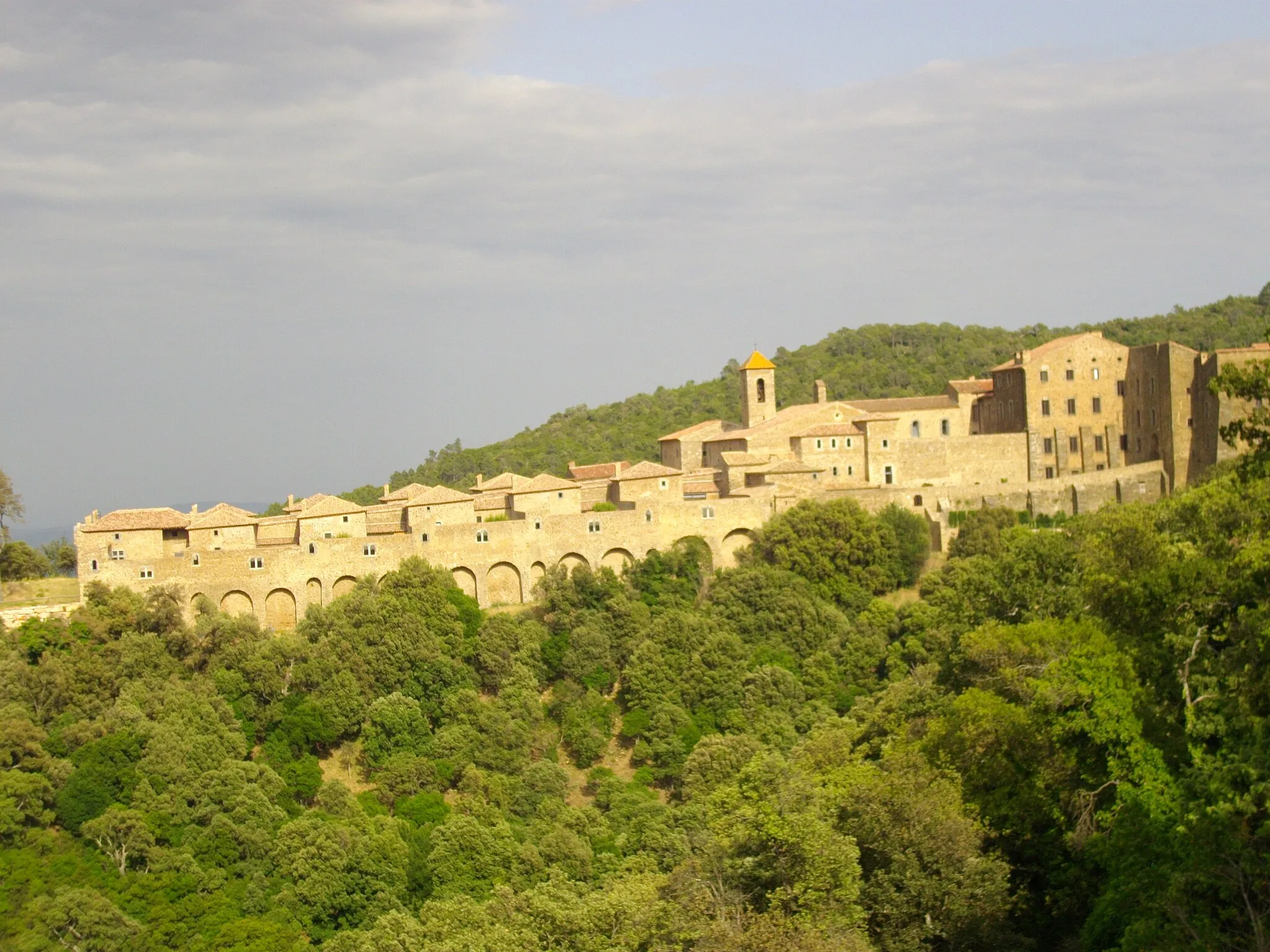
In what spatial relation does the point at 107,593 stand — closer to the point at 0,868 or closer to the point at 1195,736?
the point at 0,868

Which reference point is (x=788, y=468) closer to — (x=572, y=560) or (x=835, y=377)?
(x=572, y=560)

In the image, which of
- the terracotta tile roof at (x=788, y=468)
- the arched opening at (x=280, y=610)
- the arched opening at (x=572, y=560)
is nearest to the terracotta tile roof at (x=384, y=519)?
the arched opening at (x=280, y=610)

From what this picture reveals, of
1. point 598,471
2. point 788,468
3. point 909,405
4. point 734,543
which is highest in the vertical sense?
point 909,405

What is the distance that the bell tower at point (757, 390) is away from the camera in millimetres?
52344

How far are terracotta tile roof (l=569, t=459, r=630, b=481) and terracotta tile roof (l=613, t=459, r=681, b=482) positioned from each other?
2199 mm

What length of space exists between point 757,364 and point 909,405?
5.53 metres

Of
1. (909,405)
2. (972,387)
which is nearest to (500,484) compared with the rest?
(909,405)

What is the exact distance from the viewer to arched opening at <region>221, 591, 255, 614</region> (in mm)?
41000

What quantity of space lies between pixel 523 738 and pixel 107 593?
11.5 meters

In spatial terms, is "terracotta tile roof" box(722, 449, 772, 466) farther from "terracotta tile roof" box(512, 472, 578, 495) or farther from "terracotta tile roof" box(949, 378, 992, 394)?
"terracotta tile roof" box(949, 378, 992, 394)

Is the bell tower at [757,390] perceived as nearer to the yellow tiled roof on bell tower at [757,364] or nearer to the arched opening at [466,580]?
the yellow tiled roof on bell tower at [757,364]

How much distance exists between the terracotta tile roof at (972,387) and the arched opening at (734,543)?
1054 centimetres

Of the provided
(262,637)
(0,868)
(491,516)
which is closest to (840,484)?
(491,516)

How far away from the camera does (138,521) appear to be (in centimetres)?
4097
